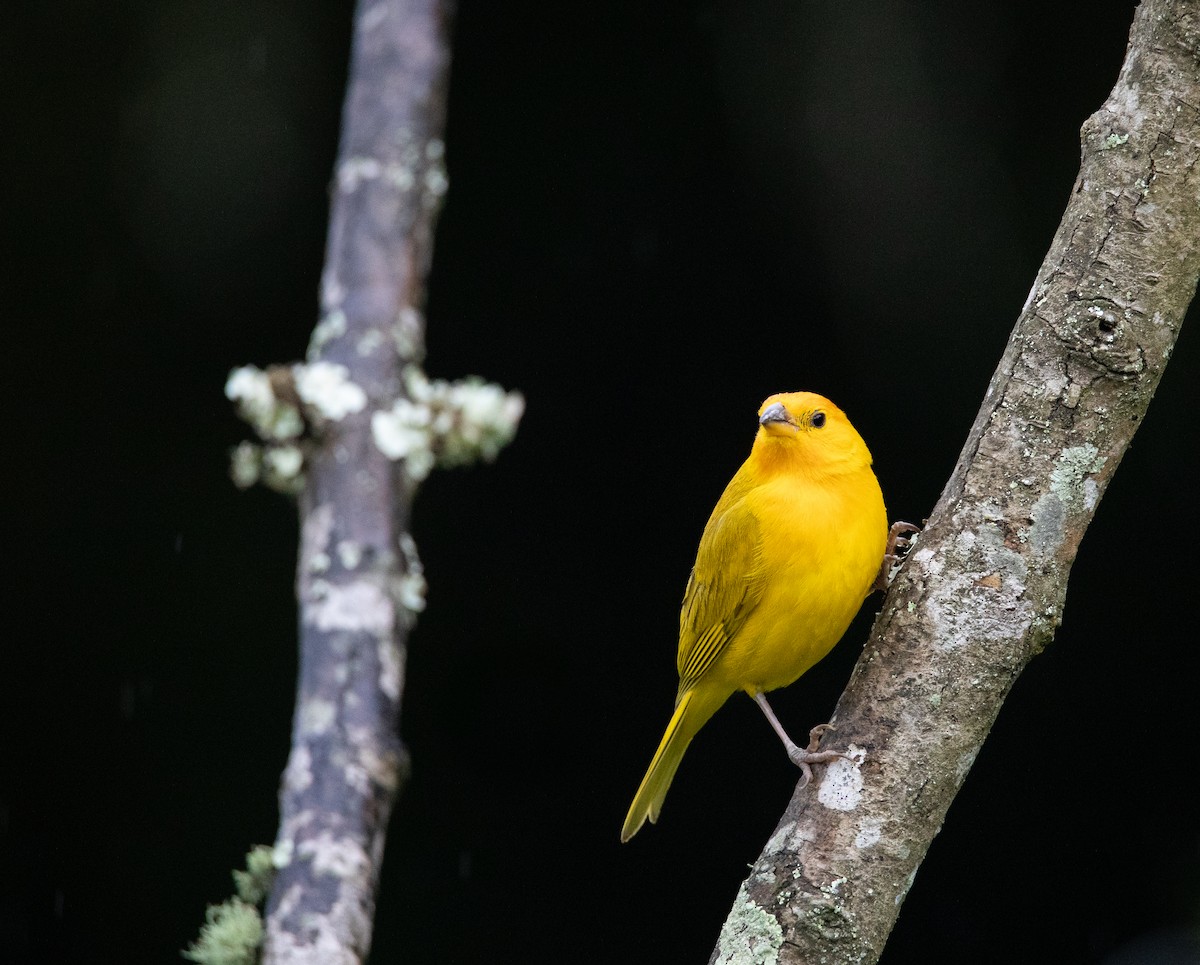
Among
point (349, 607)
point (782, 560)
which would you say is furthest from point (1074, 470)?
point (349, 607)

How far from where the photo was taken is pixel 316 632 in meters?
2.29

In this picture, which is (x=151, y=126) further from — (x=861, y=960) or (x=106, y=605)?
(x=861, y=960)

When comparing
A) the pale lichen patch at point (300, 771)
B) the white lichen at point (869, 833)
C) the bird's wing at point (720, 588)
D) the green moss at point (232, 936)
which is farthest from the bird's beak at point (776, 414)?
the green moss at point (232, 936)

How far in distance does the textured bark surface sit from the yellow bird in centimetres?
67

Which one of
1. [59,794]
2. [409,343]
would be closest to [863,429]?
[409,343]

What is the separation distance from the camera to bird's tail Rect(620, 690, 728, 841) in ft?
9.47

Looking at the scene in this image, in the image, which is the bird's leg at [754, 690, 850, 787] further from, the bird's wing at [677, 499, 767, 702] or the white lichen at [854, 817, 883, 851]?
the bird's wing at [677, 499, 767, 702]

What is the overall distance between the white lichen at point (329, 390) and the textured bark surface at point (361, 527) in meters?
0.02

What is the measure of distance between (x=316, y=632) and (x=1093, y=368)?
1.40 metres

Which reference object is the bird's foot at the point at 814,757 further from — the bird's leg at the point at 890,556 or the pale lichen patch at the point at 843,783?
the bird's leg at the point at 890,556

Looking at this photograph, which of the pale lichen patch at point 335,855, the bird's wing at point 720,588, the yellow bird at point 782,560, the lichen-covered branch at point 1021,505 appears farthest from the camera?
the bird's wing at point 720,588

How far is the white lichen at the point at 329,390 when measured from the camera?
266 centimetres

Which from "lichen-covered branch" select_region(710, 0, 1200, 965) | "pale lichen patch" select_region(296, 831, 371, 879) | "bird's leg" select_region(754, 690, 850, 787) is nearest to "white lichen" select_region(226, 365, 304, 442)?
"pale lichen patch" select_region(296, 831, 371, 879)

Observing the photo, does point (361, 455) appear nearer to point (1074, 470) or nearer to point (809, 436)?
point (809, 436)
